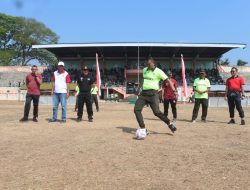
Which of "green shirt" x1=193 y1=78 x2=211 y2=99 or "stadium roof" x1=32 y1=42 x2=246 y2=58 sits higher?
"stadium roof" x1=32 y1=42 x2=246 y2=58

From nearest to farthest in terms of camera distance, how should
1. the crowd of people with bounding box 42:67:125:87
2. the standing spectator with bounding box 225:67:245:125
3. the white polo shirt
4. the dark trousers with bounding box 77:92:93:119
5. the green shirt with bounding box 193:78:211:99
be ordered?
the white polo shirt
the dark trousers with bounding box 77:92:93:119
the standing spectator with bounding box 225:67:245:125
the green shirt with bounding box 193:78:211:99
the crowd of people with bounding box 42:67:125:87

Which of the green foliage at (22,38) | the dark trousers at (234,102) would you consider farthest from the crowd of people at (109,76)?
the dark trousers at (234,102)

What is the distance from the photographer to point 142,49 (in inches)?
2386

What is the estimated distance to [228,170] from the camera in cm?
617

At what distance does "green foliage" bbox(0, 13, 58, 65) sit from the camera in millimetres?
82562

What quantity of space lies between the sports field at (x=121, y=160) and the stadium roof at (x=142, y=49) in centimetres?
4707

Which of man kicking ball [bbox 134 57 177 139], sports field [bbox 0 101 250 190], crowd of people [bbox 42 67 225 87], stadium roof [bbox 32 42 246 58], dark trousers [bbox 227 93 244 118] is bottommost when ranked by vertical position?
sports field [bbox 0 101 250 190]

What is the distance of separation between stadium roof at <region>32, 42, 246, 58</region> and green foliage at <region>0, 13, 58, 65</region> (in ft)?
67.5

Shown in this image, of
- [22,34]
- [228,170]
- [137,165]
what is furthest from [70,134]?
→ [22,34]

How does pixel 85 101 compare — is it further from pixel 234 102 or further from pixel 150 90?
pixel 234 102

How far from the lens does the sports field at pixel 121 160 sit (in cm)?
549

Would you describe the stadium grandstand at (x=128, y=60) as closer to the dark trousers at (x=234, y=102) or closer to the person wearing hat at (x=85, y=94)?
the dark trousers at (x=234, y=102)

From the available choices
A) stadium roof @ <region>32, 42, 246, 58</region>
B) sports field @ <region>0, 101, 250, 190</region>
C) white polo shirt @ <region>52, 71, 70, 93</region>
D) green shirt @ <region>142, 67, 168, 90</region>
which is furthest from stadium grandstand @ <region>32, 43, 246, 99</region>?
sports field @ <region>0, 101, 250, 190</region>

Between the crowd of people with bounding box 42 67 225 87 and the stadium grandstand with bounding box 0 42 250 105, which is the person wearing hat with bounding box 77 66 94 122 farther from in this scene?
the crowd of people with bounding box 42 67 225 87
